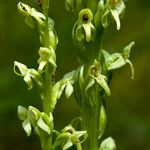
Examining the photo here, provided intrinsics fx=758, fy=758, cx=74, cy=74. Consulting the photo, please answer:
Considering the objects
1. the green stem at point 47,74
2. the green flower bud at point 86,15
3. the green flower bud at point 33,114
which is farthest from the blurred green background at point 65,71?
the green flower bud at point 86,15

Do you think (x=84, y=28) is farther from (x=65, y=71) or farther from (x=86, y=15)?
(x=65, y=71)

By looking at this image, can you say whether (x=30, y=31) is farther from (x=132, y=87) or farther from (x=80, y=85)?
(x=80, y=85)

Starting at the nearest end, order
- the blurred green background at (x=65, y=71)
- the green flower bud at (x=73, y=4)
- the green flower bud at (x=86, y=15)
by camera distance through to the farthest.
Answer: the green flower bud at (x=86, y=15) → the green flower bud at (x=73, y=4) → the blurred green background at (x=65, y=71)

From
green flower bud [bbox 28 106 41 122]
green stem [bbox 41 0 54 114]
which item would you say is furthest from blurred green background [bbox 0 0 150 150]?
green stem [bbox 41 0 54 114]

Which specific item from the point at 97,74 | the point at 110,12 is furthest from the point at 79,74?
the point at 110,12

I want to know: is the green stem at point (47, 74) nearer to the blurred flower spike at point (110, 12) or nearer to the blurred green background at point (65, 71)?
the blurred flower spike at point (110, 12)

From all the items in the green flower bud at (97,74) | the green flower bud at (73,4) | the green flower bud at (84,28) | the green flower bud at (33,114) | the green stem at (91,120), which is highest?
the green flower bud at (73,4)
